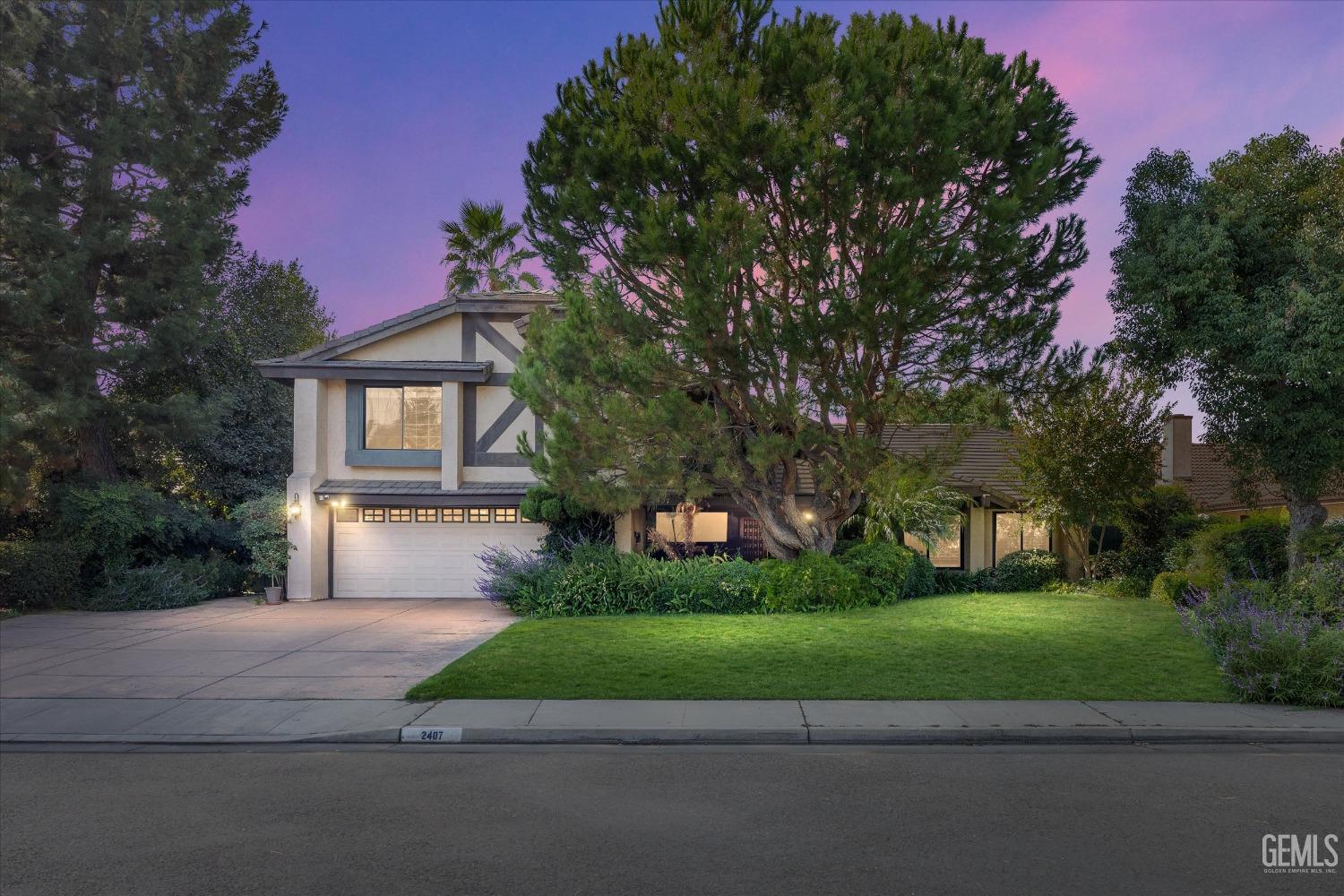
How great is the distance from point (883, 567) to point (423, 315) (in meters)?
12.4

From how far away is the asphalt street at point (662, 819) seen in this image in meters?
5.12

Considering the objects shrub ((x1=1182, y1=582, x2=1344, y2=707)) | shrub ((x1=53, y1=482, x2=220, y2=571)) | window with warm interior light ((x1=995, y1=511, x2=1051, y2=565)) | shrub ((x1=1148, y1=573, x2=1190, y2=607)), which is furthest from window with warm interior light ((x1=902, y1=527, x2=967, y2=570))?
shrub ((x1=53, y1=482, x2=220, y2=571))

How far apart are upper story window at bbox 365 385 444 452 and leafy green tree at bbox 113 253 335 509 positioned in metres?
4.40

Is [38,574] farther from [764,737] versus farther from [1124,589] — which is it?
[1124,589]

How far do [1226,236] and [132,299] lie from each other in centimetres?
2383

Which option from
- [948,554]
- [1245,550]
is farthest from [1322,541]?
[948,554]

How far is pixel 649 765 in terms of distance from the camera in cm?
750

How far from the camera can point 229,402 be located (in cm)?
2236

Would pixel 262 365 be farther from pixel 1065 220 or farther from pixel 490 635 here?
pixel 1065 220

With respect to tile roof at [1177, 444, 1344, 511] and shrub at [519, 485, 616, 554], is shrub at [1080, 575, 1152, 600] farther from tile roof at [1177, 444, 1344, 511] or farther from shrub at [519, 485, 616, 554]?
shrub at [519, 485, 616, 554]

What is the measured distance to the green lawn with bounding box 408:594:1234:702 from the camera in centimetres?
987

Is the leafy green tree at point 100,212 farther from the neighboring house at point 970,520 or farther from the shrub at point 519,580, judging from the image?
the neighboring house at point 970,520

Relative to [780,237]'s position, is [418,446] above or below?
below
